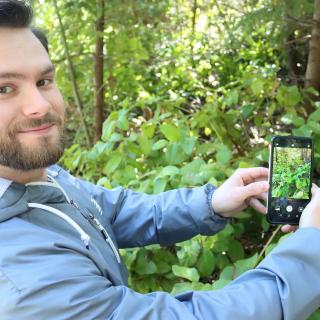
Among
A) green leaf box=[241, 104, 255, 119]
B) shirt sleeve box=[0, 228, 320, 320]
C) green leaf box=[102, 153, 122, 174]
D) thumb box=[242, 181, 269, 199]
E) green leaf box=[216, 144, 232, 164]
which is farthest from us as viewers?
green leaf box=[241, 104, 255, 119]

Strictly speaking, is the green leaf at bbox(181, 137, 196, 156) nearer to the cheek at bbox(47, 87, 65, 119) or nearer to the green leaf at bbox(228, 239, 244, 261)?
the green leaf at bbox(228, 239, 244, 261)

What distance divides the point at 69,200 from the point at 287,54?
8.03 feet

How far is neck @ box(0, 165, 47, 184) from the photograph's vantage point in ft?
4.16

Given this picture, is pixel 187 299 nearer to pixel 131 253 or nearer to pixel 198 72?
pixel 131 253

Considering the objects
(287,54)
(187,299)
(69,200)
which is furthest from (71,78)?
(187,299)

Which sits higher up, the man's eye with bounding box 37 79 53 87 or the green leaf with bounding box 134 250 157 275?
the man's eye with bounding box 37 79 53 87

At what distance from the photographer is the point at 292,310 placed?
102 centimetres

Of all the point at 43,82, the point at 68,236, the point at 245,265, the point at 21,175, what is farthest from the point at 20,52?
the point at 245,265

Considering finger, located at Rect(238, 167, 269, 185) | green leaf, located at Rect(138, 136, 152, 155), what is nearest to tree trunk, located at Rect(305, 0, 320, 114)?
green leaf, located at Rect(138, 136, 152, 155)

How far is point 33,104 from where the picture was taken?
124 cm

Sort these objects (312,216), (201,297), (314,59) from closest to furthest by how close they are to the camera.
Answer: (201,297) < (312,216) < (314,59)

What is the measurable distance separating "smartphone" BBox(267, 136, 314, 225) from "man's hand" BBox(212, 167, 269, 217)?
0.26ft

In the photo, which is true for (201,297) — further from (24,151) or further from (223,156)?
(223,156)

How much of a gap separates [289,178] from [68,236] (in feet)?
2.25
